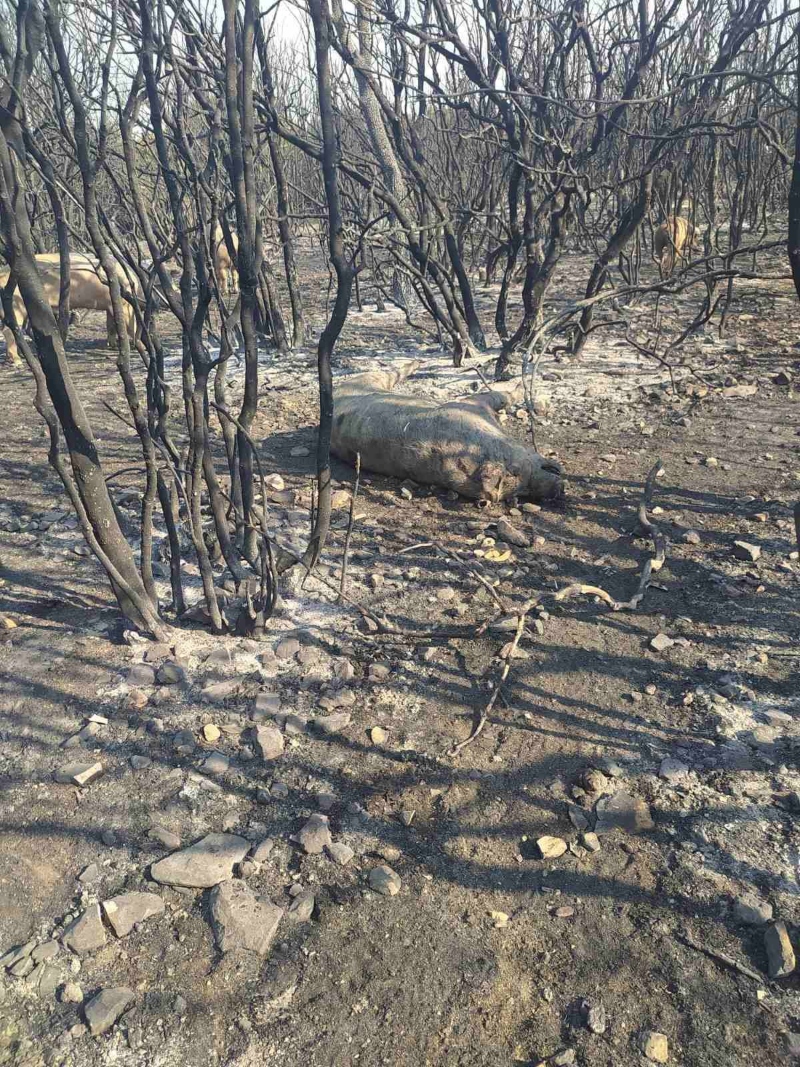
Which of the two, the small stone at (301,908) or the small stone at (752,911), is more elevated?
the small stone at (752,911)

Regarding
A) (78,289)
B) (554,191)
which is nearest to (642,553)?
(554,191)

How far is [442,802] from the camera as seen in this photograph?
2467mm

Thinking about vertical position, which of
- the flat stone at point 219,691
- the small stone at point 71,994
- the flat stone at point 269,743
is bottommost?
the small stone at point 71,994

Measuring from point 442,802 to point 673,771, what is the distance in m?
0.76

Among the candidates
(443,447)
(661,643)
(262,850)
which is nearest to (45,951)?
(262,850)

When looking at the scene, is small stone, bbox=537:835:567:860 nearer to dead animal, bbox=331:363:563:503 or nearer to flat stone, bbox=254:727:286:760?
flat stone, bbox=254:727:286:760

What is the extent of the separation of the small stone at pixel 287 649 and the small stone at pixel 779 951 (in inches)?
74.8

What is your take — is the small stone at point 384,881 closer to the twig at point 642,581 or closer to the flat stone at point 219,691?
the flat stone at point 219,691

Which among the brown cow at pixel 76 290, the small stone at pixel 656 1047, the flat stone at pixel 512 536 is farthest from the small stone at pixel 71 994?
the brown cow at pixel 76 290

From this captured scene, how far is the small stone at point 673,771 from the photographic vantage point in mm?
2479

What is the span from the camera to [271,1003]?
1888mm

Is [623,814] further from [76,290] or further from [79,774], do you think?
[76,290]

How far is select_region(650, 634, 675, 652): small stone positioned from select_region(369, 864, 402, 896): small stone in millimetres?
1492

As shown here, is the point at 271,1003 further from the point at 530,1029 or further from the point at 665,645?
the point at 665,645
